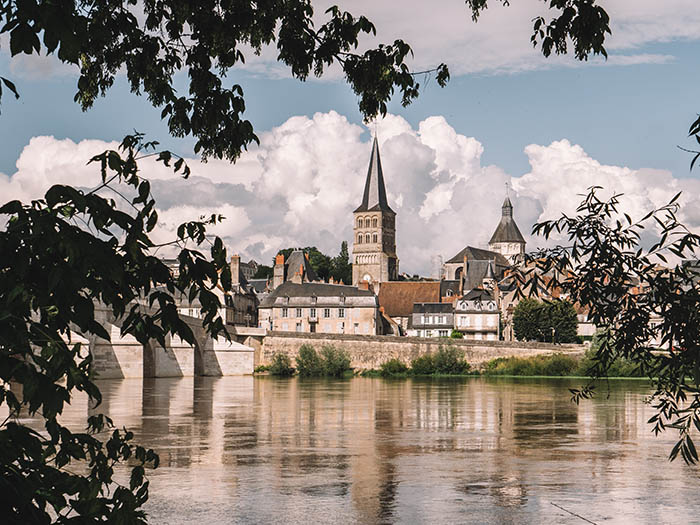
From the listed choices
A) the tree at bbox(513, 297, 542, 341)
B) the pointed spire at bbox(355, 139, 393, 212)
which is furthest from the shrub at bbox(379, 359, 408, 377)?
the pointed spire at bbox(355, 139, 393, 212)

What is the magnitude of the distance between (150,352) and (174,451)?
4309 cm

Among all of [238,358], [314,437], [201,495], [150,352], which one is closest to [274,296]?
[238,358]

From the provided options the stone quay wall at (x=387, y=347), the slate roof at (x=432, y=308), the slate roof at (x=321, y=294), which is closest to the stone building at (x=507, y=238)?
the slate roof at (x=432, y=308)

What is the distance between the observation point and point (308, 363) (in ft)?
223

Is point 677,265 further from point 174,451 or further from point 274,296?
point 274,296

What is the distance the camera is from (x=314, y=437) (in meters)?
17.1

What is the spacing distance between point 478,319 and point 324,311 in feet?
48.5

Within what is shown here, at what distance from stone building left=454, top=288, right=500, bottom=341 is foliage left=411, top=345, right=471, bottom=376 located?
16.8m

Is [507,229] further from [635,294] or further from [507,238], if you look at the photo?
[635,294]

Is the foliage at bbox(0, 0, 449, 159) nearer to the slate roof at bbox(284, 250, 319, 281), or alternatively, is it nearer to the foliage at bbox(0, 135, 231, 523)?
the foliage at bbox(0, 135, 231, 523)

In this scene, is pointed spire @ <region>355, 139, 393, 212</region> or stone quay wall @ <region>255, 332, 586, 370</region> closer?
stone quay wall @ <region>255, 332, 586, 370</region>

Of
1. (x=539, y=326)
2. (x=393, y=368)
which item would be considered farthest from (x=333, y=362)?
(x=539, y=326)

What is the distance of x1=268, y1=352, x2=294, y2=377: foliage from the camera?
6938 cm

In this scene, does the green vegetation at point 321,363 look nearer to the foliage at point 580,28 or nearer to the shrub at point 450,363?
the shrub at point 450,363
